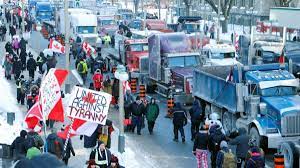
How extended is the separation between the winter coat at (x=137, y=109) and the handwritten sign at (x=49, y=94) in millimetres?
5824

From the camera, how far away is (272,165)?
62.1 feet

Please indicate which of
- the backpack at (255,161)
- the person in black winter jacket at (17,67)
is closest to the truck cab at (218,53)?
the person in black winter jacket at (17,67)

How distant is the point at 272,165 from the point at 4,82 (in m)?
18.5

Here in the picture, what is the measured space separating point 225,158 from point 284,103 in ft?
15.2

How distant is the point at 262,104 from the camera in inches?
788

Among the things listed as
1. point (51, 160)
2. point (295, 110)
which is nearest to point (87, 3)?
point (295, 110)

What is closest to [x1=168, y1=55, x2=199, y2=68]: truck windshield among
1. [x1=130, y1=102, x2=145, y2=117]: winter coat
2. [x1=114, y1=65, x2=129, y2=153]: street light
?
[x1=130, y1=102, x2=145, y2=117]: winter coat

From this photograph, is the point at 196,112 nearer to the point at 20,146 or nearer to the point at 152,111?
the point at 152,111

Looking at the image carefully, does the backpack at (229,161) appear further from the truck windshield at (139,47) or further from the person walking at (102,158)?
Answer: the truck windshield at (139,47)

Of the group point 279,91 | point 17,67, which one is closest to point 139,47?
point 17,67

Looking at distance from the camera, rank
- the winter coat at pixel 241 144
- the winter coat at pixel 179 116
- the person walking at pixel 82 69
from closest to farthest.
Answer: the winter coat at pixel 241 144 < the winter coat at pixel 179 116 < the person walking at pixel 82 69

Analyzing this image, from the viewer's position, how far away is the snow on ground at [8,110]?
21184mm

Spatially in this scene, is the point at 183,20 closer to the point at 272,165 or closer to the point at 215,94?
the point at 215,94

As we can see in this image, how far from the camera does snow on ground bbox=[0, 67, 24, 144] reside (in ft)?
69.5
